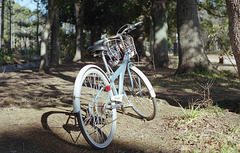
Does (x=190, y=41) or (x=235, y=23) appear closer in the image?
(x=235, y=23)

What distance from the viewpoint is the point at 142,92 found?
173 inches

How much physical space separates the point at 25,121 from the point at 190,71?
643cm

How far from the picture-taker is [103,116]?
3.62 meters

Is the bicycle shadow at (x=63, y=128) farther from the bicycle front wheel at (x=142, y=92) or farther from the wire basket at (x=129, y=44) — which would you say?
the wire basket at (x=129, y=44)

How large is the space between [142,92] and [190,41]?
5.34 metres

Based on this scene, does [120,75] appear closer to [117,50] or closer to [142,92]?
[117,50]

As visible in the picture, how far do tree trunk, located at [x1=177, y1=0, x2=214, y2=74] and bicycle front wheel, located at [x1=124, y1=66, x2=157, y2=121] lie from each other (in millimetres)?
4953

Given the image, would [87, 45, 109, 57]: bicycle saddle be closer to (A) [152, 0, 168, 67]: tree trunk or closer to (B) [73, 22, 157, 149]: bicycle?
(B) [73, 22, 157, 149]: bicycle

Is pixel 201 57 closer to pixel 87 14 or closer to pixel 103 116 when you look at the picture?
pixel 103 116

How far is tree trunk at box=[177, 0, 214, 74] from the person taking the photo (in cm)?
902

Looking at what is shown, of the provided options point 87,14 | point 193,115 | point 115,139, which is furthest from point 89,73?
point 87,14

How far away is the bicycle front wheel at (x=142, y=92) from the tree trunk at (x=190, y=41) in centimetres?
495

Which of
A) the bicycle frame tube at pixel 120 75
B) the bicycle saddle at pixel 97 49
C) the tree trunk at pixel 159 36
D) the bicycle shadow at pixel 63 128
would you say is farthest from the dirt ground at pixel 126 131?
the tree trunk at pixel 159 36

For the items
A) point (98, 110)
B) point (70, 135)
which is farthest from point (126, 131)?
point (70, 135)
